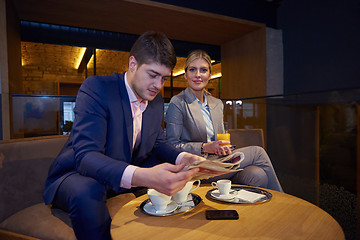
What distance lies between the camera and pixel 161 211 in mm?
1052

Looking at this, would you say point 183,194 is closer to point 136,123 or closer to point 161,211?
point 161,211

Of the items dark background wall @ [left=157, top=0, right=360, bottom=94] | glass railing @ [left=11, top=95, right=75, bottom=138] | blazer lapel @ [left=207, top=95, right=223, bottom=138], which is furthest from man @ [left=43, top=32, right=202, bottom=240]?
dark background wall @ [left=157, top=0, right=360, bottom=94]

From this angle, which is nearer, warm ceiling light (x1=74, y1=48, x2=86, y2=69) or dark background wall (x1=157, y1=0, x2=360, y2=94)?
dark background wall (x1=157, y1=0, x2=360, y2=94)

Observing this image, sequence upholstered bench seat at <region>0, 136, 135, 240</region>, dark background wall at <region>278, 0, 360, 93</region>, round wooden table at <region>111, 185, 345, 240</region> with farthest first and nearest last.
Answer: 1. dark background wall at <region>278, 0, 360, 93</region>
2. upholstered bench seat at <region>0, 136, 135, 240</region>
3. round wooden table at <region>111, 185, 345, 240</region>

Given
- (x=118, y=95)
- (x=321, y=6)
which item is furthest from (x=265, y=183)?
(x=321, y=6)

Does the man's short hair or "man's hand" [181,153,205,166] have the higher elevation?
the man's short hair

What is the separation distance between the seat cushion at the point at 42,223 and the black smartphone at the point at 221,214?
21.1 inches

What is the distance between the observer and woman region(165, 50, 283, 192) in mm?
1894

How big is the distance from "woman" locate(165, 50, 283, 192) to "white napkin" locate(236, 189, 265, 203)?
59 cm

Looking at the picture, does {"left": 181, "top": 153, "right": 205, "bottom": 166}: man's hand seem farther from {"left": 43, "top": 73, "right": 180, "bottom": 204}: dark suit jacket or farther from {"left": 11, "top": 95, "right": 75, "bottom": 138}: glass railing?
{"left": 11, "top": 95, "right": 75, "bottom": 138}: glass railing

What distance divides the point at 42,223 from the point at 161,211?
63 cm

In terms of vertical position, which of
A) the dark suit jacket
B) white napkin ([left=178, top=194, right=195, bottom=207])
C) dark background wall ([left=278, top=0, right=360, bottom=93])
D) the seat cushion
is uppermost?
dark background wall ([left=278, top=0, right=360, bottom=93])

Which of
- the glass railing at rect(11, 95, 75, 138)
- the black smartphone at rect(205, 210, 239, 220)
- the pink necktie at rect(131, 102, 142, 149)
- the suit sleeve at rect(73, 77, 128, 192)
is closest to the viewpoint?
the black smartphone at rect(205, 210, 239, 220)

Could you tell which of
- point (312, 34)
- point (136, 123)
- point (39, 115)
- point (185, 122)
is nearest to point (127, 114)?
point (136, 123)
